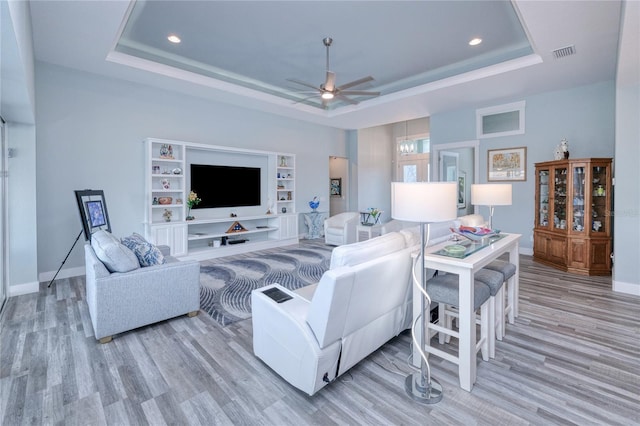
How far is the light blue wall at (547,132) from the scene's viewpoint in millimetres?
5055

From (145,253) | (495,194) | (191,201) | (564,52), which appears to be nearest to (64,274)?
(191,201)

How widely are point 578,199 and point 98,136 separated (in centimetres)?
750

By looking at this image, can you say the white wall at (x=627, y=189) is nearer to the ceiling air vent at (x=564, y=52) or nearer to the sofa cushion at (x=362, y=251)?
the ceiling air vent at (x=564, y=52)

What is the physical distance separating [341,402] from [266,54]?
4.58 meters

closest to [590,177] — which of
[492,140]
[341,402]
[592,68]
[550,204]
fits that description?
[550,204]

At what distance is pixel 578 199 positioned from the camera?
476cm

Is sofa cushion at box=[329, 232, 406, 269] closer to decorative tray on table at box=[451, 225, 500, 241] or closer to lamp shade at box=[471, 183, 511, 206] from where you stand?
decorative tray on table at box=[451, 225, 500, 241]

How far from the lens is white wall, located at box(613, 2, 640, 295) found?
3688mm

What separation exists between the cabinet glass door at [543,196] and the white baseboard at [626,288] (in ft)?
5.30

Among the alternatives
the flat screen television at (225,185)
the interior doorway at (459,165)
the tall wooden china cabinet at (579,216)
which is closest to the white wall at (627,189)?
the tall wooden china cabinet at (579,216)

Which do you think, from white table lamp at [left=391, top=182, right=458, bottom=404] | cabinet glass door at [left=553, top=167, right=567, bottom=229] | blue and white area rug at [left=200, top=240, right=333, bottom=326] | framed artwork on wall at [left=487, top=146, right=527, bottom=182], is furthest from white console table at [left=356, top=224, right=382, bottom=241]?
white table lamp at [left=391, top=182, right=458, bottom=404]

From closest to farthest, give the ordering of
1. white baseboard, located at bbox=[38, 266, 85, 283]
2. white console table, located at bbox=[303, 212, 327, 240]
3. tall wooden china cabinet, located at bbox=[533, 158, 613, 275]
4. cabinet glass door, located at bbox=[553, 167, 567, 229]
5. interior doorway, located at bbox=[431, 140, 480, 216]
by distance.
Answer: white baseboard, located at bbox=[38, 266, 85, 283] → tall wooden china cabinet, located at bbox=[533, 158, 613, 275] → cabinet glass door, located at bbox=[553, 167, 567, 229] → interior doorway, located at bbox=[431, 140, 480, 216] → white console table, located at bbox=[303, 212, 327, 240]

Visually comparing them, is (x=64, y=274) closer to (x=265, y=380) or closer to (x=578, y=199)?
(x=265, y=380)

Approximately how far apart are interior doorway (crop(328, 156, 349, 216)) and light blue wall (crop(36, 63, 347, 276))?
3.82 meters
